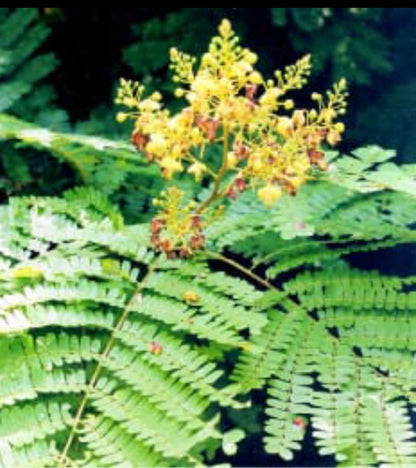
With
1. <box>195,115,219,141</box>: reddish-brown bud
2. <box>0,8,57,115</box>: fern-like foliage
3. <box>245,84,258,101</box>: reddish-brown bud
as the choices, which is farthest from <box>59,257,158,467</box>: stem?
<box>0,8,57,115</box>: fern-like foliage

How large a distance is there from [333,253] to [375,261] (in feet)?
3.55

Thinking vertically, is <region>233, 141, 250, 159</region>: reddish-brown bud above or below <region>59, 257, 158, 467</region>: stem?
above

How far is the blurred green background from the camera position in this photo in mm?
3256

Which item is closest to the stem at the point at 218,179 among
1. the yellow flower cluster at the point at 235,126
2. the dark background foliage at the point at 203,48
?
the yellow flower cluster at the point at 235,126

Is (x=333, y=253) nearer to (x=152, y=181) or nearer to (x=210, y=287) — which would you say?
(x=210, y=287)

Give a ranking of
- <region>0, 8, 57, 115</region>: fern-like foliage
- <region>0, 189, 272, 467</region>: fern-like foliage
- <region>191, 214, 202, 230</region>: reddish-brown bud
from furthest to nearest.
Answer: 1. <region>0, 8, 57, 115</region>: fern-like foliage
2. <region>191, 214, 202, 230</region>: reddish-brown bud
3. <region>0, 189, 272, 467</region>: fern-like foliage

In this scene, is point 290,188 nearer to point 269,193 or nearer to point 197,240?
point 269,193

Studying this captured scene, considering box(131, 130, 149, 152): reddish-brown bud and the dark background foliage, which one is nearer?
box(131, 130, 149, 152): reddish-brown bud

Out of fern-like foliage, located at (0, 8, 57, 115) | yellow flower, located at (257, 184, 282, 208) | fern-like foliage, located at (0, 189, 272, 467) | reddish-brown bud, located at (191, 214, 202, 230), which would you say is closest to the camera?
fern-like foliage, located at (0, 189, 272, 467)

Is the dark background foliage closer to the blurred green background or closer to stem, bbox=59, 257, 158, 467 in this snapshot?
the blurred green background

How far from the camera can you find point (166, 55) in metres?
3.50

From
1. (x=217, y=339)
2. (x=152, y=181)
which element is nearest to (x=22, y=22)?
(x=152, y=181)

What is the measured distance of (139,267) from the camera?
232cm

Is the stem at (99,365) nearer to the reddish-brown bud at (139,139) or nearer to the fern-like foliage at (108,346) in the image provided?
the fern-like foliage at (108,346)
